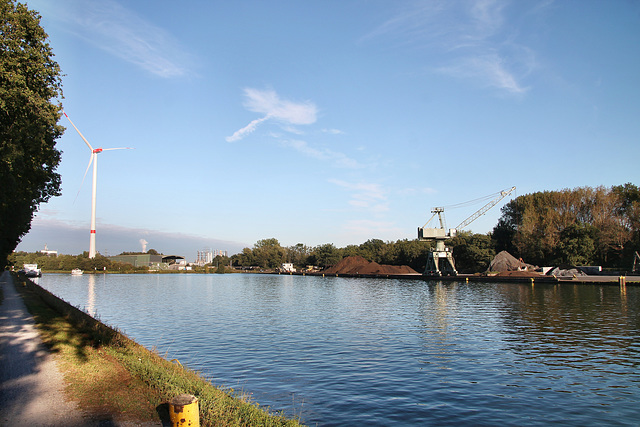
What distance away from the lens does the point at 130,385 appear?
518 inches

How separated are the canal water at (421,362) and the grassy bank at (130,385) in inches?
107

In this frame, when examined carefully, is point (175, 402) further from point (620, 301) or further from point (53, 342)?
point (620, 301)

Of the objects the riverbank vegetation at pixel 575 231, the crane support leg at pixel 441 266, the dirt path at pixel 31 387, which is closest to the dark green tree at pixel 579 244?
the riverbank vegetation at pixel 575 231

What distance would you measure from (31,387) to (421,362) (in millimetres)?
16521

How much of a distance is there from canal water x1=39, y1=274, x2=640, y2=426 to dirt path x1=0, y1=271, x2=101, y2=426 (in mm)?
5442

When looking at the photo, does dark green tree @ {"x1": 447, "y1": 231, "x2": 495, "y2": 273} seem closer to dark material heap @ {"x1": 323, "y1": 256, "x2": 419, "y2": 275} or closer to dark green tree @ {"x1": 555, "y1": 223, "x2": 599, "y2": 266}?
dark material heap @ {"x1": 323, "y1": 256, "x2": 419, "y2": 275}

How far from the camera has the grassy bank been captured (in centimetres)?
1055

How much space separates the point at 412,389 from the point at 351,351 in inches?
283

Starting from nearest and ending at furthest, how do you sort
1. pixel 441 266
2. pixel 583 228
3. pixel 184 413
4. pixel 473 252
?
pixel 184 413 < pixel 583 228 < pixel 473 252 < pixel 441 266

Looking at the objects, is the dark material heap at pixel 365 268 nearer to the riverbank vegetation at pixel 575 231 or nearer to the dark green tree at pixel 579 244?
the riverbank vegetation at pixel 575 231

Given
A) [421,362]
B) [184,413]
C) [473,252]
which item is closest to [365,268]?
[473,252]

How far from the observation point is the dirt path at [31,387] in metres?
10.2

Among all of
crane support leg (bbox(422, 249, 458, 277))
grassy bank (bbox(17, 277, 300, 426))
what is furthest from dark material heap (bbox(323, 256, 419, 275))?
grassy bank (bbox(17, 277, 300, 426))

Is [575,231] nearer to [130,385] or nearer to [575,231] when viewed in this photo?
[575,231]
